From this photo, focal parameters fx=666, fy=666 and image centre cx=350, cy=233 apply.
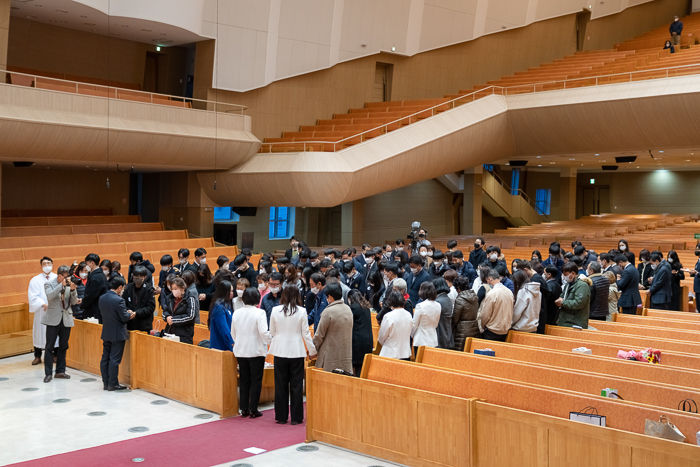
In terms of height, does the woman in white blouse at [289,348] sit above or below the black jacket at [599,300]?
below

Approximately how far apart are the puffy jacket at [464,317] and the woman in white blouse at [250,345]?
2039 millimetres

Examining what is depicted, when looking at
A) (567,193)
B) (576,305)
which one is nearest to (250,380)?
(576,305)

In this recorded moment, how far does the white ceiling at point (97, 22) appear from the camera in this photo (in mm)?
15680

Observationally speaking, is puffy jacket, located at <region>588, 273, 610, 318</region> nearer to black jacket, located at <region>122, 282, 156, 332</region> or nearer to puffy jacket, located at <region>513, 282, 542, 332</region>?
puffy jacket, located at <region>513, 282, 542, 332</region>

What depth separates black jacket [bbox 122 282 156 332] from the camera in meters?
7.96

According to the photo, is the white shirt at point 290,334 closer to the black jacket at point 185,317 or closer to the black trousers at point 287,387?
the black trousers at point 287,387

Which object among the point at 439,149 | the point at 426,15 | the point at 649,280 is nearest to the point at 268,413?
the point at 649,280

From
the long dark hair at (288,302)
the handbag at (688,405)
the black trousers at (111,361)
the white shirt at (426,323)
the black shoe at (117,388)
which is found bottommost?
the black shoe at (117,388)

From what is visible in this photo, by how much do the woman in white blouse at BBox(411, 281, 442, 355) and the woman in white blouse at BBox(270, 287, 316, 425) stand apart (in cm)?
116

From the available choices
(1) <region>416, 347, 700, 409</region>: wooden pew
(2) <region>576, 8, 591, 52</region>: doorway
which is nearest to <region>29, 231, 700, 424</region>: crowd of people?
(1) <region>416, 347, 700, 409</region>: wooden pew

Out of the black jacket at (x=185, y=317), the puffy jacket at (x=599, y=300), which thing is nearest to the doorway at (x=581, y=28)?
the puffy jacket at (x=599, y=300)

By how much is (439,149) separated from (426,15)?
6.50m

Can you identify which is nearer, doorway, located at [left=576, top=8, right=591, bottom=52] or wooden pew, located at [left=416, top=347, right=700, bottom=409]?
wooden pew, located at [left=416, top=347, right=700, bottom=409]

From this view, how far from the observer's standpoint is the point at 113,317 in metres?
7.67
